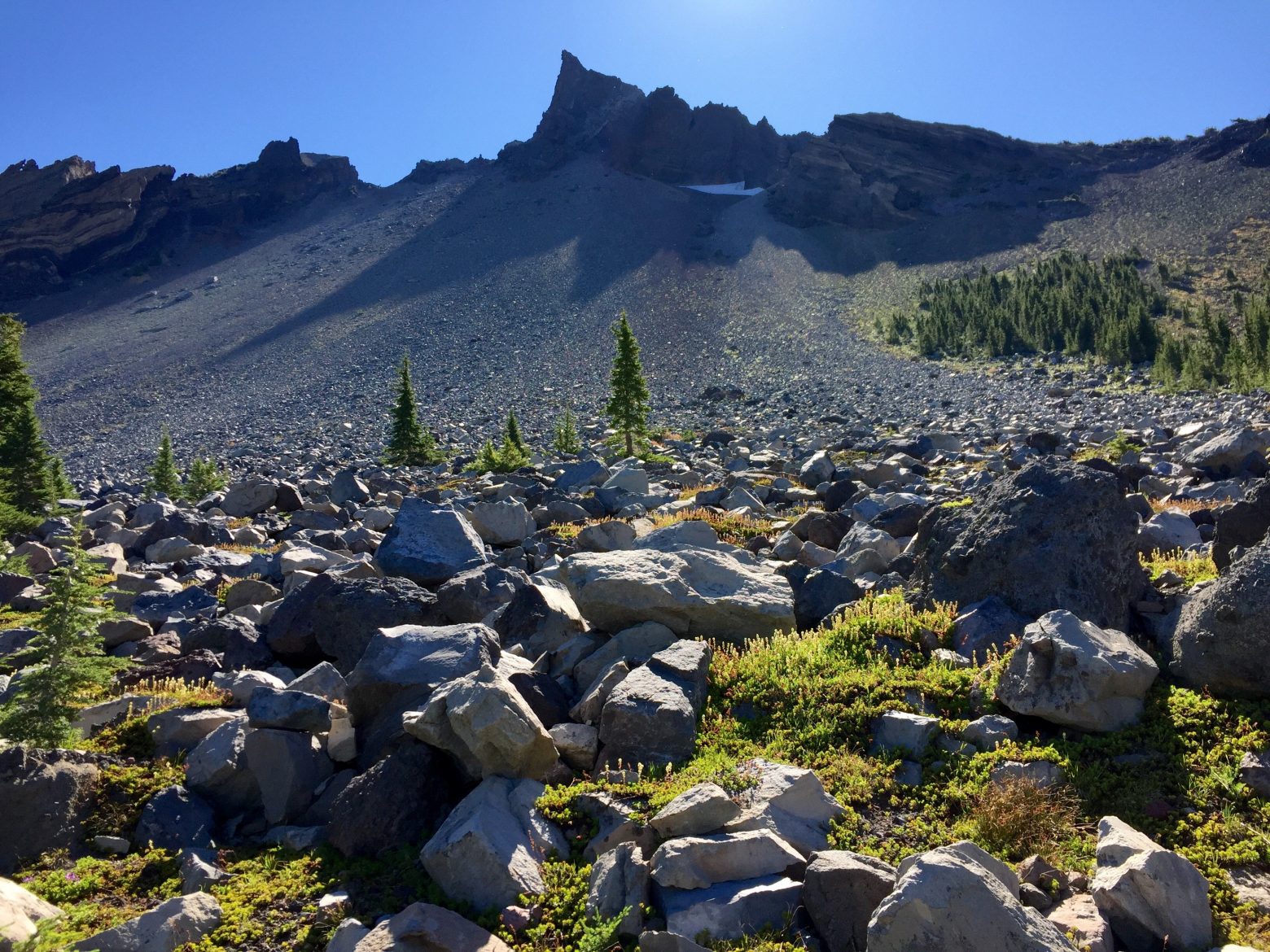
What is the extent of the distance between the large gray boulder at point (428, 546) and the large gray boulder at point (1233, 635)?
897 centimetres

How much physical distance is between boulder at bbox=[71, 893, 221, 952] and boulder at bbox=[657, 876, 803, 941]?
10.4 feet

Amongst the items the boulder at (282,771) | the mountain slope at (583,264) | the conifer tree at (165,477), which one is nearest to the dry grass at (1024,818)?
the boulder at (282,771)

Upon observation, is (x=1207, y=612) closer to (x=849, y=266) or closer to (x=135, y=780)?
(x=135, y=780)

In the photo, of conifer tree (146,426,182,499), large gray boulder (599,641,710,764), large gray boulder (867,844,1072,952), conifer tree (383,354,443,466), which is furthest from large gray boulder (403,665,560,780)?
conifer tree (383,354,443,466)

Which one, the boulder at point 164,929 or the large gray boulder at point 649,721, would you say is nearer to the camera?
the boulder at point 164,929

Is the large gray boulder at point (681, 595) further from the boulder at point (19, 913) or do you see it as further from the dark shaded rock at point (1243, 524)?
the boulder at point (19, 913)

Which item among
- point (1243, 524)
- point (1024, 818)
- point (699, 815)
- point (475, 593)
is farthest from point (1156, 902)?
point (475, 593)

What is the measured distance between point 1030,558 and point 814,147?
14183cm

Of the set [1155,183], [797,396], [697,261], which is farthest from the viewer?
[1155,183]

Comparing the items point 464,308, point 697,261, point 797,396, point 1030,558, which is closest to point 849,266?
point 697,261

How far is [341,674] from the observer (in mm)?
9305

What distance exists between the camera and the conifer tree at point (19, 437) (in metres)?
19.5

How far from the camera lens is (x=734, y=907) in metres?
5.09

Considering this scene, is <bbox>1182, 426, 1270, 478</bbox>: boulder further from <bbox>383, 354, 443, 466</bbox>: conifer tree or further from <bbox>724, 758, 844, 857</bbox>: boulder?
<bbox>383, 354, 443, 466</bbox>: conifer tree
